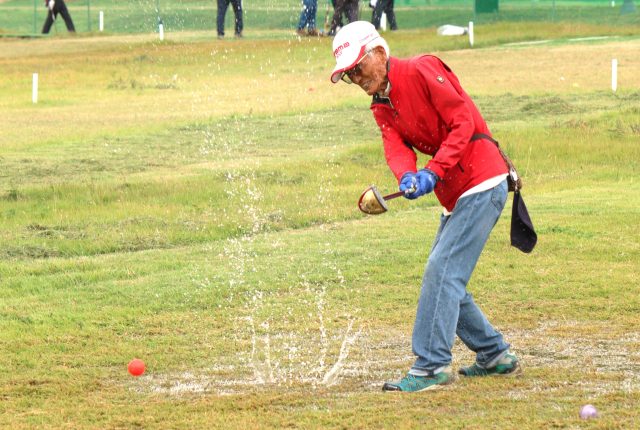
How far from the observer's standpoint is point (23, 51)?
3191 centimetres

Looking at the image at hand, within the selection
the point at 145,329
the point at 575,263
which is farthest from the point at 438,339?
the point at 575,263

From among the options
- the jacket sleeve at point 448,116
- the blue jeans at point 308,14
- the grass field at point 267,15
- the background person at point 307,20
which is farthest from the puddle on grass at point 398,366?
the grass field at point 267,15

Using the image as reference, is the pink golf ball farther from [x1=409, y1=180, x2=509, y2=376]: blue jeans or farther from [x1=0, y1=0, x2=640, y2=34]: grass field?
[x1=0, y1=0, x2=640, y2=34]: grass field

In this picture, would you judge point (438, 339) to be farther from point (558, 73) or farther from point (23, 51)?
point (23, 51)

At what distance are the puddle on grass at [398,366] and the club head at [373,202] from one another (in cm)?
108

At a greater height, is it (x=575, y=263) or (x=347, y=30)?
(x=347, y=30)

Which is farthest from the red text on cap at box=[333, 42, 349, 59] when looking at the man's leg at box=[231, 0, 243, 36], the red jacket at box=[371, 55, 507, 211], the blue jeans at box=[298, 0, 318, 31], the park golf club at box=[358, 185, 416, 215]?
the man's leg at box=[231, 0, 243, 36]

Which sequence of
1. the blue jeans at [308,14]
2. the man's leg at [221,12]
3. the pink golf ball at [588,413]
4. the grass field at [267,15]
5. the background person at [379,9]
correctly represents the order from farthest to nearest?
the grass field at [267,15], the background person at [379,9], the man's leg at [221,12], the blue jeans at [308,14], the pink golf ball at [588,413]

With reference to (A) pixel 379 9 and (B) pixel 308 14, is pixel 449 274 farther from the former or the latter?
(A) pixel 379 9

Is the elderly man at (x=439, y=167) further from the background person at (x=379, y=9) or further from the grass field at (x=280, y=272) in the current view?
the background person at (x=379, y=9)

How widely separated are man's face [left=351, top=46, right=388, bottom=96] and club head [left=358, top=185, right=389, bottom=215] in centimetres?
56

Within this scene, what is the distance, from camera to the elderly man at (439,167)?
4293 millimetres

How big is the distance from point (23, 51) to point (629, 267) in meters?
29.5

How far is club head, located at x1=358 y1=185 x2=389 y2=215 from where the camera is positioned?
4402 millimetres
